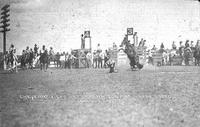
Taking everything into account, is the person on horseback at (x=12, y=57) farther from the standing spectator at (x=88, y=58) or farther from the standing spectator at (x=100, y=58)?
the standing spectator at (x=100, y=58)

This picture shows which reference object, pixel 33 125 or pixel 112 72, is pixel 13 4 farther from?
pixel 112 72

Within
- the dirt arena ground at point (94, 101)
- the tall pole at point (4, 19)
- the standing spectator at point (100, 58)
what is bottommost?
the dirt arena ground at point (94, 101)

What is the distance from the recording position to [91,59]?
6098 mm

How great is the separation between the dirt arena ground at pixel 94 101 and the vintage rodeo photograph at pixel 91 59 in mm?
12

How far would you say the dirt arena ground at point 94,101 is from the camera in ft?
12.5

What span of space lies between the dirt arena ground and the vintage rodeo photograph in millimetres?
12

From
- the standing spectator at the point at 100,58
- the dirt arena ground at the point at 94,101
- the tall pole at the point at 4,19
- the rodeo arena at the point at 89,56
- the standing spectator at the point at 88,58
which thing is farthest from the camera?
the standing spectator at the point at 88,58

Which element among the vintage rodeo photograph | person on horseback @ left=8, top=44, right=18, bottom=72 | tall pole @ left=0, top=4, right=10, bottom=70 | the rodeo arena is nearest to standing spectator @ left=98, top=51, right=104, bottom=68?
the rodeo arena

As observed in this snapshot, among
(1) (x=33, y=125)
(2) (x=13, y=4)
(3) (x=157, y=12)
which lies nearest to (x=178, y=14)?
(3) (x=157, y=12)

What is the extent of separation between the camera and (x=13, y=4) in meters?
4.58

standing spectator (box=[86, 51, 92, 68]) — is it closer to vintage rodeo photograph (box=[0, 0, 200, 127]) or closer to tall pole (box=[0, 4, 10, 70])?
vintage rodeo photograph (box=[0, 0, 200, 127])

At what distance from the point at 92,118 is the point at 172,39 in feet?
8.58

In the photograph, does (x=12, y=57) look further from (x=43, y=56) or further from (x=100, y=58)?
(x=100, y=58)

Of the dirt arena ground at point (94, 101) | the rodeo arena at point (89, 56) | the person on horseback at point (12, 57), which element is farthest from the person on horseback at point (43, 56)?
the person on horseback at point (12, 57)
